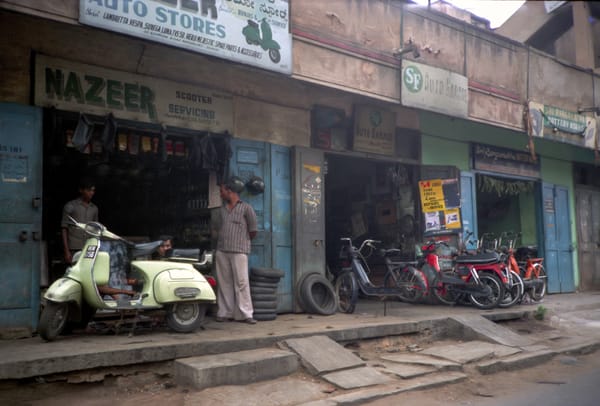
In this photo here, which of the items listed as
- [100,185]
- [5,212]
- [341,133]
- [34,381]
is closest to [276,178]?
[341,133]

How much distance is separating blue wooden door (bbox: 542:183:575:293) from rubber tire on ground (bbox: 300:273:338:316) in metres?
7.19

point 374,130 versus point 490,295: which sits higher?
point 374,130

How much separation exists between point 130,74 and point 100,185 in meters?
3.03

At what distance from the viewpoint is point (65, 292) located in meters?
5.44

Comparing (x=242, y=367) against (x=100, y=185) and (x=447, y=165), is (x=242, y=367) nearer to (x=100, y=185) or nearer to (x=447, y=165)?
(x=100, y=185)

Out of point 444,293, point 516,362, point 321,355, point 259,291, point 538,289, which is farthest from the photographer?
point 538,289

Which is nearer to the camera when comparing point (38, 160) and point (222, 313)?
point (38, 160)

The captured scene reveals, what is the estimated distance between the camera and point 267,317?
7.73 m

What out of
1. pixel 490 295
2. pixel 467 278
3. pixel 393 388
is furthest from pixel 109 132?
pixel 490 295

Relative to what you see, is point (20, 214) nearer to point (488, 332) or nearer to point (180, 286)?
point (180, 286)

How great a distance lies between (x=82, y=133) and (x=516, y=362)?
20.1ft

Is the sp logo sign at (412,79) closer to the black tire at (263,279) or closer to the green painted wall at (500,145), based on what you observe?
the green painted wall at (500,145)

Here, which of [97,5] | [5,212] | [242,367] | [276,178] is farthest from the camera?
[276,178]

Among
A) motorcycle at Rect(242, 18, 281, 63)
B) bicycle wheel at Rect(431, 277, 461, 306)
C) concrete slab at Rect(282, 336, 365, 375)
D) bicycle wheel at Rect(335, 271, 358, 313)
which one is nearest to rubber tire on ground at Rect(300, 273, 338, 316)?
bicycle wheel at Rect(335, 271, 358, 313)
